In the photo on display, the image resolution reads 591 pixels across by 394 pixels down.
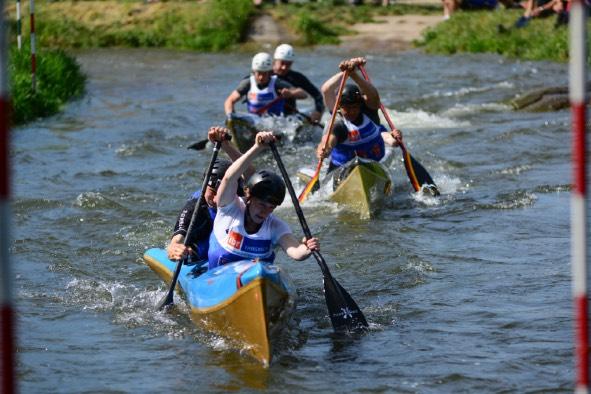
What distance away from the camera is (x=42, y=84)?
18.3 meters

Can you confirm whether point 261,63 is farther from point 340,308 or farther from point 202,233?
point 340,308

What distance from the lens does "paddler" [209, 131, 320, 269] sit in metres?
6.96

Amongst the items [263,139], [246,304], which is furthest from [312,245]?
[263,139]

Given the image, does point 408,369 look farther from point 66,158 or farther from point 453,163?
point 66,158

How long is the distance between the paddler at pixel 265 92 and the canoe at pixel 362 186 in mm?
→ 3229

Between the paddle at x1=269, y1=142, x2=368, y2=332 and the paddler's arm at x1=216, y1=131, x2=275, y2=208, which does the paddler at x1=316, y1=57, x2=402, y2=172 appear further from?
the paddler's arm at x1=216, y1=131, x2=275, y2=208

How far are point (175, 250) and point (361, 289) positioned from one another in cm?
184

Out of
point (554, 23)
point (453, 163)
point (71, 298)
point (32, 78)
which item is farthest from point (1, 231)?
point (554, 23)

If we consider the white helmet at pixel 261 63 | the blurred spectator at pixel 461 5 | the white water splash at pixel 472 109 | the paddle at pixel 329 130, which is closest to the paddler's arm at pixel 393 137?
the paddle at pixel 329 130

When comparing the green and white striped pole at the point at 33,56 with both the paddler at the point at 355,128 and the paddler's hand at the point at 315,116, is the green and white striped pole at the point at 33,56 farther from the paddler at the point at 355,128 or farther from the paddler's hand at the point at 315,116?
the paddler at the point at 355,128

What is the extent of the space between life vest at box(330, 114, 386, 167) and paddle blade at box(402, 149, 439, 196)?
1.05ft

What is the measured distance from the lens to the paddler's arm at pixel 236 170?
6.83m

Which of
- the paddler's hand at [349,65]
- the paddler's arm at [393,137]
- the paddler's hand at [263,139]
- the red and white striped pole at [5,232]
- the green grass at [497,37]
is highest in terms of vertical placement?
the red and white striped pole at [5,232]

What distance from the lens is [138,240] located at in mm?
10438
